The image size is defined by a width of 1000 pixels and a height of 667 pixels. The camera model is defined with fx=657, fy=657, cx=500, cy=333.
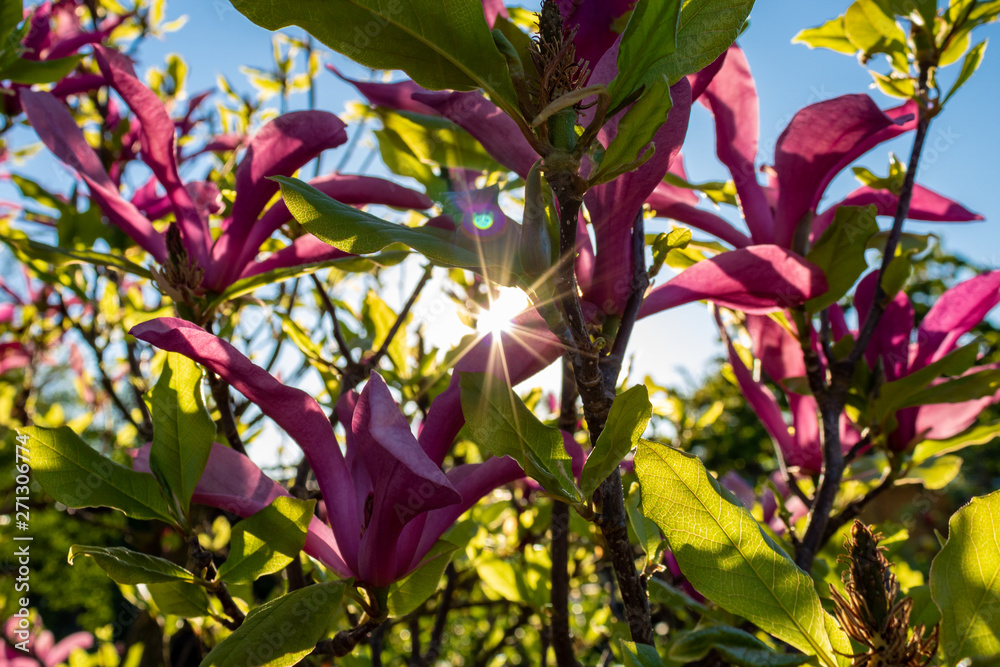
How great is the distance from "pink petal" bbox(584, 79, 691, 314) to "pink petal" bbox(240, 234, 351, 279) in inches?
18.4

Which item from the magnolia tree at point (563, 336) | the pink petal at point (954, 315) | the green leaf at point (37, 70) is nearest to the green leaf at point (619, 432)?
the magnolia tree at point (563, 336)

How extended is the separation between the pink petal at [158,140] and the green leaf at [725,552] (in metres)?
0.85

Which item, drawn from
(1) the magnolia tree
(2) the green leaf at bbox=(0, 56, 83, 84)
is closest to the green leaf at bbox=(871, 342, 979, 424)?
(1) the magnolia tree

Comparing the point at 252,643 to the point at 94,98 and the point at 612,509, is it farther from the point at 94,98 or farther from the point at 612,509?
the point at 94,98

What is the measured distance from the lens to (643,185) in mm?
675

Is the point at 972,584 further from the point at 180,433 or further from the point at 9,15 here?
the point at 9,15

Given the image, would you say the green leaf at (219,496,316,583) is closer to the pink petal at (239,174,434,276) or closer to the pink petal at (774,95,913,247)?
the pink petal at (239,174,434,276)

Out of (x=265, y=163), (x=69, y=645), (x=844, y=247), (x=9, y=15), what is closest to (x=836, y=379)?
(x=844, y=247)

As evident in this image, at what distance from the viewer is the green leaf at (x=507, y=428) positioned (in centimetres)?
64

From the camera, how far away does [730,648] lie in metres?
0.64

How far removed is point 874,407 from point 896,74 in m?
0.59

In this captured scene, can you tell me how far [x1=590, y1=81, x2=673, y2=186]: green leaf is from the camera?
1.71 feet

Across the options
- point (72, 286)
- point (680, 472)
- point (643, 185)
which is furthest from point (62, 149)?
point (680, 472)

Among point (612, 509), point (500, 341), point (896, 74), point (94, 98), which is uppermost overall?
point (94, 98)
